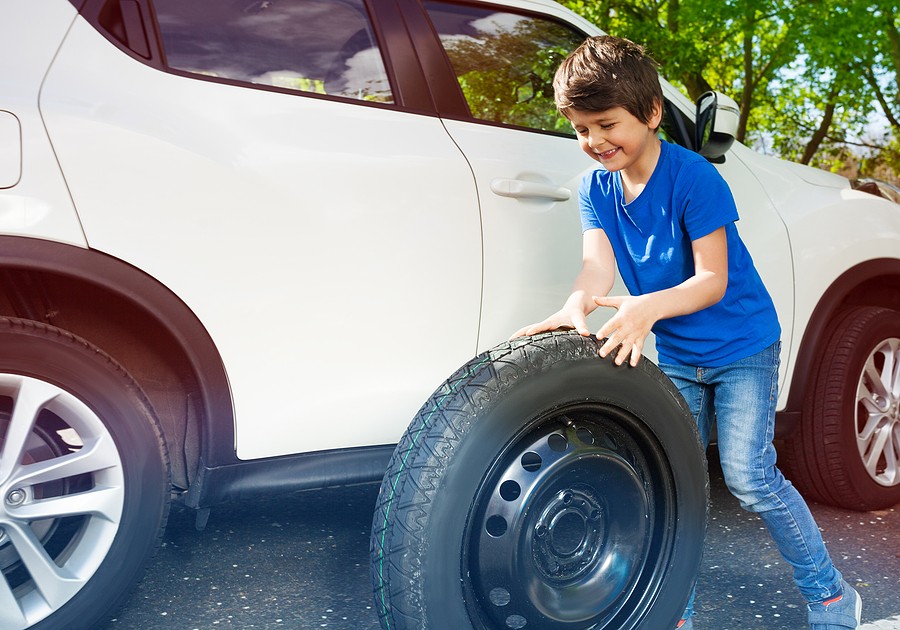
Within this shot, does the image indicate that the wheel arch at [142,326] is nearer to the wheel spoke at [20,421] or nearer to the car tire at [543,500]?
the wheel spoke at [20,421]

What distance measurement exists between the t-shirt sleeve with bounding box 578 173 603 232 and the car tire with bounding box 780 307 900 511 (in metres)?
1.43

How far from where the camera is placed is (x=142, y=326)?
2.49 m

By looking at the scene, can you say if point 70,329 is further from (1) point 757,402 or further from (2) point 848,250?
(2) point 848,250

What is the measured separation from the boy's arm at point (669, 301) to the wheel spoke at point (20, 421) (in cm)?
133

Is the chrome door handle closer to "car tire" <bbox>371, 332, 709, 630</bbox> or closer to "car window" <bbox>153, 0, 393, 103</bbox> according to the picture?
"car window" <bbox>153, 0, 393, 103</bbox>

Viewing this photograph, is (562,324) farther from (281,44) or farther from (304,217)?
(281,44)

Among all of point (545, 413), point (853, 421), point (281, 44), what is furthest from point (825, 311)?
Answer: point (281, 44)

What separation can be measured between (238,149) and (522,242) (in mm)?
865

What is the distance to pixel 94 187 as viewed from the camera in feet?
7.27

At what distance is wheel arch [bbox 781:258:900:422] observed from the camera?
340 centimetres

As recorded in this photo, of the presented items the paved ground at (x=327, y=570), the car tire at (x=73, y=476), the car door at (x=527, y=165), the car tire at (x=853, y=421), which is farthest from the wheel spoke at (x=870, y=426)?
the car tire at (x=73, y=476)

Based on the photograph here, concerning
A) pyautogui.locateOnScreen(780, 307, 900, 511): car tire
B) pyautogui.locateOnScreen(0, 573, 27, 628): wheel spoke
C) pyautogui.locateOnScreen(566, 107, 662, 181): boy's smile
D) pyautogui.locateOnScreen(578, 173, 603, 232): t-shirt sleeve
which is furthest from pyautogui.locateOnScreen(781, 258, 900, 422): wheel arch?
pyautogui.locateOnScreen(0, 573, 27, 628): wheel spoke

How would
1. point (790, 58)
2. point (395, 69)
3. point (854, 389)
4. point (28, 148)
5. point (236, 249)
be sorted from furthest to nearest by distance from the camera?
1. point (790, 58)
2. point (854, 389)
3. point (395, 69)
4. point (236, 249)
5. point (28, 148)

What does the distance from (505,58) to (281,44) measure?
2.64 ft
